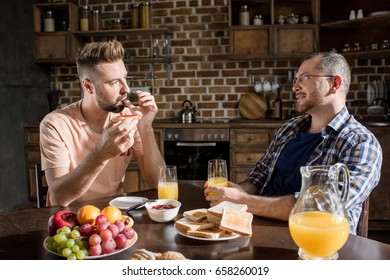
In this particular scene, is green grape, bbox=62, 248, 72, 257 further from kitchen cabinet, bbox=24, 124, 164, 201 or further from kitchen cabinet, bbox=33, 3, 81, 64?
kitchen cabinet, bbox=33, 3, 81, 64

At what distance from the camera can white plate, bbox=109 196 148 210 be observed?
1.63 meters

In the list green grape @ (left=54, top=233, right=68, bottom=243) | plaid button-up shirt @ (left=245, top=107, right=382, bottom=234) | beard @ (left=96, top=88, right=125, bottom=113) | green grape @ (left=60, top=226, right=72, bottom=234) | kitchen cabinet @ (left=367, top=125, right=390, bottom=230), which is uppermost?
beard @ (left=96, top=88, right=125, bottom=113)

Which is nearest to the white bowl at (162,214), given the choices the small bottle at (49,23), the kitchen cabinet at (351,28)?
the kitchen cabinet at (351,28)

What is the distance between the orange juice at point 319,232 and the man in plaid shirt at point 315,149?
0.31 m

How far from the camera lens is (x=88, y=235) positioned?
1171mm

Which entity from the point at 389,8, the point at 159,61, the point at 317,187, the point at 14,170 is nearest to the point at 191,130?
the point at 159,61

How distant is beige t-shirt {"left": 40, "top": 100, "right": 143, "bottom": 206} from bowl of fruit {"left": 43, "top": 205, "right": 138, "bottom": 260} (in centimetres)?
65

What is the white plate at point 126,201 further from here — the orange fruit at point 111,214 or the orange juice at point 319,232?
the orange juice at point 319,232

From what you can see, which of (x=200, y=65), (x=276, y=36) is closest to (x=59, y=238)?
(x=276, y=36)

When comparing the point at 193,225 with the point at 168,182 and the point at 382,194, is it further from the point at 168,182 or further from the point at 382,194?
the point at 382,194

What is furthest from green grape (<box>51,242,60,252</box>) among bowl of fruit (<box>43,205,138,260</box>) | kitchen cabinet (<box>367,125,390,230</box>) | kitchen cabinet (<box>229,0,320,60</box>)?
kitchen cabinet (<box>229,0,320,60</box>)

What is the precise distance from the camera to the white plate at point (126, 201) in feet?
5.34

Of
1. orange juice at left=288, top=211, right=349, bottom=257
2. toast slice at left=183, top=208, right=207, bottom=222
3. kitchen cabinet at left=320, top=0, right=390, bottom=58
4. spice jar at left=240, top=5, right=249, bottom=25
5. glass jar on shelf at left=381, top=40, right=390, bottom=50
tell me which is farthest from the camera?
spice jar at left=240, top=5, right=249, bottom=25

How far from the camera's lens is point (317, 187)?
115 cm
